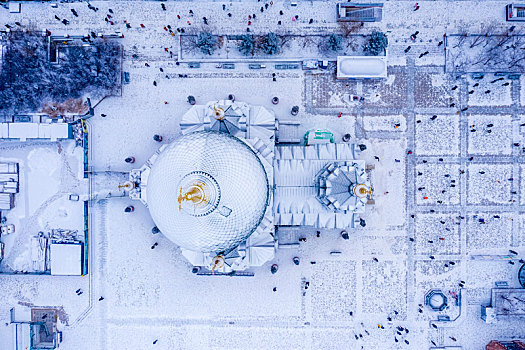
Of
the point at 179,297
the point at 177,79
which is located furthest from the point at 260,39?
the point at 179,297

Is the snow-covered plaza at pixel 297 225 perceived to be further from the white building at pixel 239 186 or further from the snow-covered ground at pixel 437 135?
the white building at pixel 239 186

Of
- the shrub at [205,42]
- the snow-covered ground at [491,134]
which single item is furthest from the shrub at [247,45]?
the snow-covered ground at [491,134]

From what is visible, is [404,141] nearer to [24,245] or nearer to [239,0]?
[239,0]

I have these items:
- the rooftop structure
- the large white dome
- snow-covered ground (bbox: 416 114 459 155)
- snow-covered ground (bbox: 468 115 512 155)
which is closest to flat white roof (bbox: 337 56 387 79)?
snow-covered ground (bbox: 416 114 459 155)

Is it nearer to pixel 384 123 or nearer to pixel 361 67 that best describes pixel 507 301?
pixel 384 123

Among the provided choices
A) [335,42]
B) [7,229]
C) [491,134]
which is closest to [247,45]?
[335,42]
